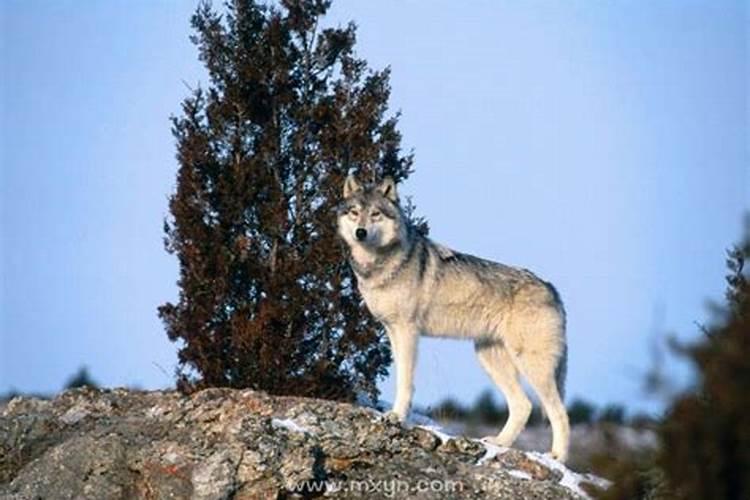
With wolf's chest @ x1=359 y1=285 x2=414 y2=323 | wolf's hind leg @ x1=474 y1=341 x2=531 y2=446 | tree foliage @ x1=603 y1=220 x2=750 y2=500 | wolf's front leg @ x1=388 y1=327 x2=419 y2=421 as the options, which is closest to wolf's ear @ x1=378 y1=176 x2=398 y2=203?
wolf's chest @ x1=359 y1=285 x2=414 y2=323

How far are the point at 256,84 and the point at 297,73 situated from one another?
0.47 meters

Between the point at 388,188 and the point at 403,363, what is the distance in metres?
1.69

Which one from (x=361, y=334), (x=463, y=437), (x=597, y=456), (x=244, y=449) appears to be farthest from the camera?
(x=361, y=334)

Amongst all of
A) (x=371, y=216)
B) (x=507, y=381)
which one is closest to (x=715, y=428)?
(x=371, y=216)

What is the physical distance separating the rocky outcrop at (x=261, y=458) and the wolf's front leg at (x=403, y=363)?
0.70 ft

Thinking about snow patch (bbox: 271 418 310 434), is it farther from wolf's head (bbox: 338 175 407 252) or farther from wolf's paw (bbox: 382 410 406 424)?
wolf's head (bbox: 338 175 407 252)

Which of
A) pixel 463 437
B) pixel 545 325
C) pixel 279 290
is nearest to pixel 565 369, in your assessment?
pixel 545 325

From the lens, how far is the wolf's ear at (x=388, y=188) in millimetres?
13312

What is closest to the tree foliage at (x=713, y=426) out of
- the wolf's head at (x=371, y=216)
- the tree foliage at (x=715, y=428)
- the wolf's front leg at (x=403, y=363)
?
the tree foliage at (x=715, y=428)

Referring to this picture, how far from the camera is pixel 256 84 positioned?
14438 mm

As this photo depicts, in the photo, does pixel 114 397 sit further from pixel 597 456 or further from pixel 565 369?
pixel 597 456

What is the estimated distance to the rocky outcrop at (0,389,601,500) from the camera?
1126cm

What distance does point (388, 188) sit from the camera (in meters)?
13.3

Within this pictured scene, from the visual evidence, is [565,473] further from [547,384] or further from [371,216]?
[371,216]
